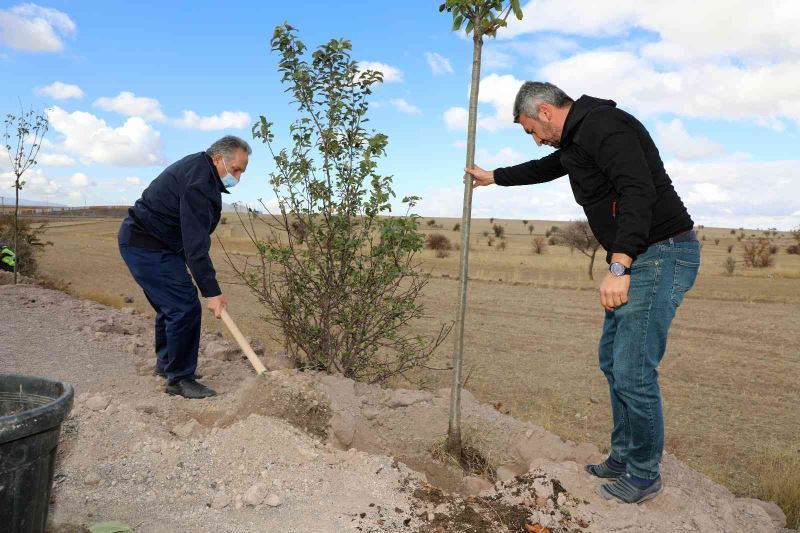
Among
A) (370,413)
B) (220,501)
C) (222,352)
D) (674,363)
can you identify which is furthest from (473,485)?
(674,363)

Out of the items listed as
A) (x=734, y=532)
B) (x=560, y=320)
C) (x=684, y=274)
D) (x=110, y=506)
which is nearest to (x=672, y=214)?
(x=684, y=274)

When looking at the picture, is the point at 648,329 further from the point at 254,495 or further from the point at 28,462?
the point at 28,462

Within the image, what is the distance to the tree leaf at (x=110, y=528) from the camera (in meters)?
2.77

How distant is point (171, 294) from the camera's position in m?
4.83

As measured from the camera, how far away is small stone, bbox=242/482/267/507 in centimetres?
318

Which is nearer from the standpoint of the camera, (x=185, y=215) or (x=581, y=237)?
(x=185, y=215)

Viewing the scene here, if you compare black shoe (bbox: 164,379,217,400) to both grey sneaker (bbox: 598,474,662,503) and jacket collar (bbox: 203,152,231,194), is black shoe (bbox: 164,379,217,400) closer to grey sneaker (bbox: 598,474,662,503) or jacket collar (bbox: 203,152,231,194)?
jacket collar (bbox: 203,152,231,194)

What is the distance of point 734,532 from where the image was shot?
3.42 m

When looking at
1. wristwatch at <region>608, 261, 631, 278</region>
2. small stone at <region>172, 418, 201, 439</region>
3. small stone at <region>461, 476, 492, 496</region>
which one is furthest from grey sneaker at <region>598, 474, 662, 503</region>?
small stone at <region>172, 418, 201, 439</region>

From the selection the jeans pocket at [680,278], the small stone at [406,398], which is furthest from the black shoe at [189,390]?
the jeans pocket at [680,278]

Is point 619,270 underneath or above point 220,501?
above

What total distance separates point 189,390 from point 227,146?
6.06 feet

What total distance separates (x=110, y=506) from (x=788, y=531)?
394cm

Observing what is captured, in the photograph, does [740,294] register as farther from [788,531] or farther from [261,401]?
[261,401]
